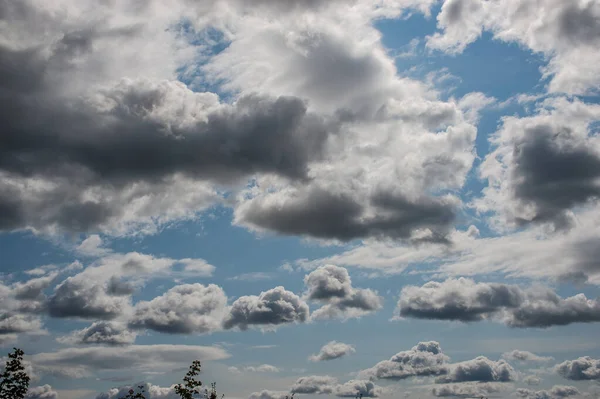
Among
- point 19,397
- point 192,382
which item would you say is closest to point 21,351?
point 19,397

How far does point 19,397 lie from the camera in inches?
2694

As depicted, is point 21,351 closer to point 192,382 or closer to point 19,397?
point 19,397

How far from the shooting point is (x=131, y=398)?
303ft

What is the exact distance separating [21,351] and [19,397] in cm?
520

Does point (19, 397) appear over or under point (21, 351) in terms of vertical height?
under

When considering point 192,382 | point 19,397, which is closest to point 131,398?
point 192,382

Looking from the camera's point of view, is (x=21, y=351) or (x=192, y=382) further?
(x=192, y=382)

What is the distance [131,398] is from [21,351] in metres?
27.8

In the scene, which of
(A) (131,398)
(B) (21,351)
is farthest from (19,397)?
(A) (131,398)

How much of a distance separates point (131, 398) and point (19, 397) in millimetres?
26136

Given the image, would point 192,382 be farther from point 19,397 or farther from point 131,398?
point 19,397

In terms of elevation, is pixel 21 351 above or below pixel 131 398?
above

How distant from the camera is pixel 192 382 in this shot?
88625 mm

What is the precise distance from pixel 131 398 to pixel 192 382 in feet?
37.8
